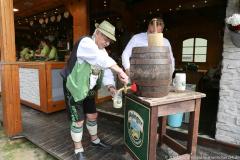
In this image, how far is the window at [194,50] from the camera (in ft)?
35.2

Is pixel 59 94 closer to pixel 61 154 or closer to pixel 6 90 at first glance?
pixel 6 90

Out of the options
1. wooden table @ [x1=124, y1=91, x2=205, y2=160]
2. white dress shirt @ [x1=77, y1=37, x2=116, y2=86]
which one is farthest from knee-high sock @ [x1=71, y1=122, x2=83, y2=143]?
white dress shirt @ [x1=77, y1=37, x2=116, y2=86]

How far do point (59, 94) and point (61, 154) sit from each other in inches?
68.1

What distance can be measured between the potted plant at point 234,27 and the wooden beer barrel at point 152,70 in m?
0.85

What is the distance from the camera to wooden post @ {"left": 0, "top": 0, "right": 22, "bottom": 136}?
2717 millimetres

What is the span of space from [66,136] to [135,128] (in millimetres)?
1370

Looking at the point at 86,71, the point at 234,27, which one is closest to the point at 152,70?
the point at 86,71

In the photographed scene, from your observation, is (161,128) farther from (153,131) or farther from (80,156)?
(80,156)

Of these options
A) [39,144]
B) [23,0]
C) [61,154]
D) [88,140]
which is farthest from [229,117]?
[23,0]

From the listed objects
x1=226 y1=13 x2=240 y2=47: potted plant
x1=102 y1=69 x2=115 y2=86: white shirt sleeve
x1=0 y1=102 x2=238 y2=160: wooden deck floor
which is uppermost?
x1=226 y1=13 x2=240 y2=47: potted plant

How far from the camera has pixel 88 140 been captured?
2.78m

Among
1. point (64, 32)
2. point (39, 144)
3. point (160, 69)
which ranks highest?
point (64, 32)

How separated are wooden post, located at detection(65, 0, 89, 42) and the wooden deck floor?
1531 millimetres

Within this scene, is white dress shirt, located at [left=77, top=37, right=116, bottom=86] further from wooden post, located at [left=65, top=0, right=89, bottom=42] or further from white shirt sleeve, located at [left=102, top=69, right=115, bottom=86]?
wooden post, located at [left=65, top=0, right=89, bottom=42]
